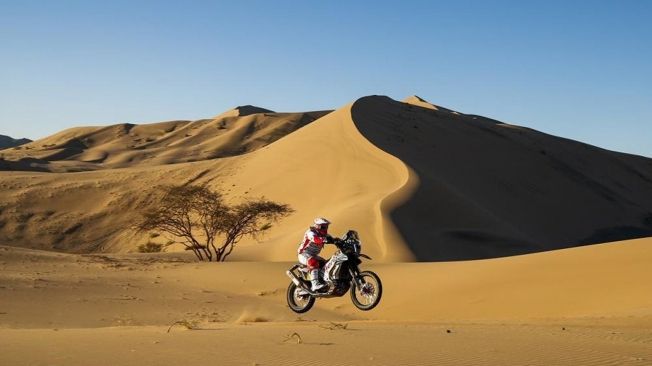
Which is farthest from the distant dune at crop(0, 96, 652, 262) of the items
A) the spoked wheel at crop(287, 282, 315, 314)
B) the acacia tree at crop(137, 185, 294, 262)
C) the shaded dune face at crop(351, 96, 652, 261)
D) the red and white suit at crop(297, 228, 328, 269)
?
the red and white suit at crop(297, 228, 328, 269)

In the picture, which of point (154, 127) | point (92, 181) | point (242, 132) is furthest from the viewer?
point (154, 127)

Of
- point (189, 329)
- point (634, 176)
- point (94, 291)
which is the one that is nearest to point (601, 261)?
point (189, 329)

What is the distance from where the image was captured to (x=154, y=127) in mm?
107938

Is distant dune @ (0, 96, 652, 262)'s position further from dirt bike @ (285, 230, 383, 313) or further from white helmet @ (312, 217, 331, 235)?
white helmet @ (312, 217, 331, 235)

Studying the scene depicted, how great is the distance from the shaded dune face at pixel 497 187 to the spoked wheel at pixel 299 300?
17537 mm

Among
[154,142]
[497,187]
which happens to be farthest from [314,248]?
[154,142]

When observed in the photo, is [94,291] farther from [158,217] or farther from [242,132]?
[242,132]

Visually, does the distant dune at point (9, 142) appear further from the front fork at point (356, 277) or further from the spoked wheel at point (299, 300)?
the front fork at point (356, 277)

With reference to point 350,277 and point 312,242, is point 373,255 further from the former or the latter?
point 350,277

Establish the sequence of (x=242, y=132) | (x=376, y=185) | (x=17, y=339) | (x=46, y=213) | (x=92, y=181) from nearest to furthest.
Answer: (x=17, y=339)
(x=376, y=185)
(x=46, y=213)
(x=92, y=181)
(x=242, y=132)

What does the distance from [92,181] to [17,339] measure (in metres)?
49.0

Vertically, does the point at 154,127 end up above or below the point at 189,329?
above

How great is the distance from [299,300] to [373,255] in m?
16.1

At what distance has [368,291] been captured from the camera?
977cm
